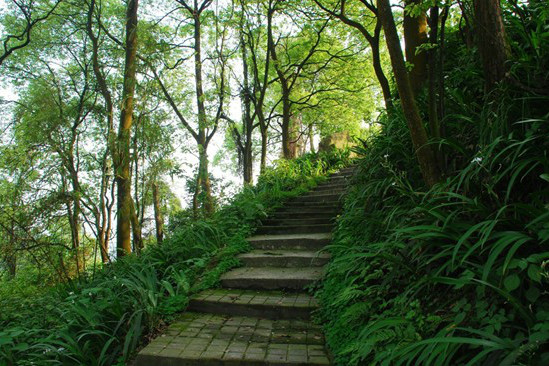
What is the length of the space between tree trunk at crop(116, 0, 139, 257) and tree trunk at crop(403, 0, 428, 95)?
557 centimetres

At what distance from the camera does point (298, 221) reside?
552cm

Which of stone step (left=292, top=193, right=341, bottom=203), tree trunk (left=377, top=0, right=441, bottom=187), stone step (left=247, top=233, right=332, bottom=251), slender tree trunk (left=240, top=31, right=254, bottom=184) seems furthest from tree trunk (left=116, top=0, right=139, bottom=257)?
tree trunk (left=377, top=0, right=441, bottom=187)

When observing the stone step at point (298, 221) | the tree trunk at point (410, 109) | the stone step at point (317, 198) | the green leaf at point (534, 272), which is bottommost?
the stone step at point (298, 221)

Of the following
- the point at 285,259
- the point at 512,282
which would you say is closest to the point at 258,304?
the point at 285,259

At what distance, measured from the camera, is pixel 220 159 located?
1287 inches

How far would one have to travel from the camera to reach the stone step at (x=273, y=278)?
347cm

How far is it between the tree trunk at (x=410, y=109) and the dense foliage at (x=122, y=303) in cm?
275

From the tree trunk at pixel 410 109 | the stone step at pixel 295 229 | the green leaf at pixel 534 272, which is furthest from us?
the stone step at pixel 295 229

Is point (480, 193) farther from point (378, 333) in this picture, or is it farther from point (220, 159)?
point (220, 159)

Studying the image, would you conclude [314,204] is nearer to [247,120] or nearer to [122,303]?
[122,303]

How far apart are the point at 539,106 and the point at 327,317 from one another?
7.96 feet

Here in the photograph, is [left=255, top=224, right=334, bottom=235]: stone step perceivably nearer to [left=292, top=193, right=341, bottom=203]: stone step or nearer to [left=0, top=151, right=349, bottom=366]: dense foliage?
[left=0, top=151, right=349, bottom=366]: dense foliage

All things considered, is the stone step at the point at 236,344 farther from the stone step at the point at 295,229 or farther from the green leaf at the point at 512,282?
the stone step at the point at 295,229

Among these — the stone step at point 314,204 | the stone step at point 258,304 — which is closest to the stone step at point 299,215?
the stone step at point 314,204
